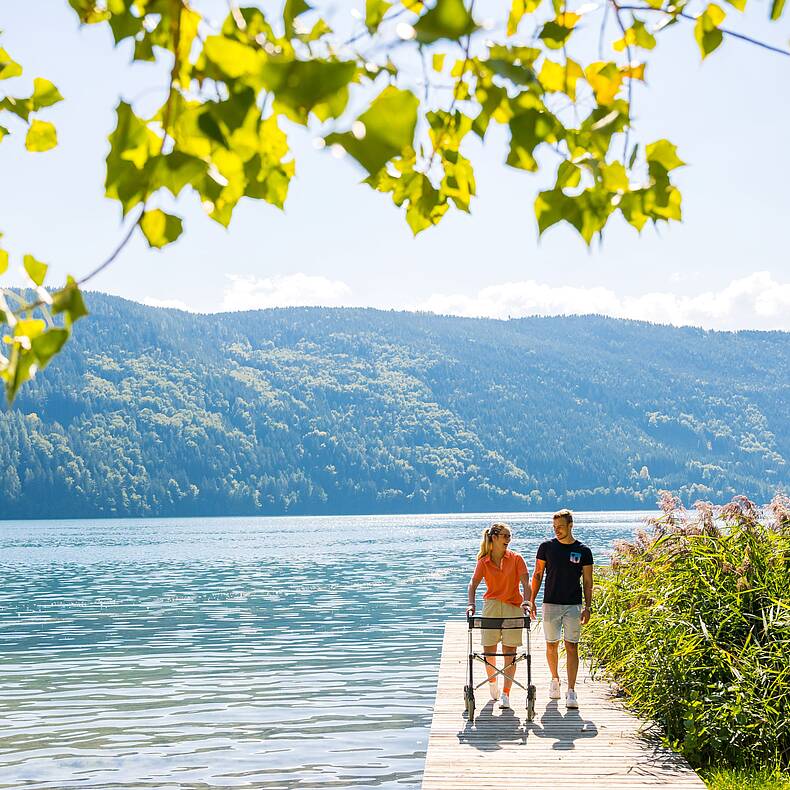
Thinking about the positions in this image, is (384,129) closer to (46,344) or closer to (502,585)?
(46,344)

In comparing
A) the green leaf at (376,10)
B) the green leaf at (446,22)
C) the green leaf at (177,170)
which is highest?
the green leaf at (376,10)

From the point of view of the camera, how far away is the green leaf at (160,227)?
144 centimetres

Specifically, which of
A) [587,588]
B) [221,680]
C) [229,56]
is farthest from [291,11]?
[221,680]

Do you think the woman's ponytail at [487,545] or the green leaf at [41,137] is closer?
the green leaf at [41,137]

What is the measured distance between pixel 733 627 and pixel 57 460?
167170 millimetres

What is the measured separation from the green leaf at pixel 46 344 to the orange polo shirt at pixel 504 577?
8331 millimetres

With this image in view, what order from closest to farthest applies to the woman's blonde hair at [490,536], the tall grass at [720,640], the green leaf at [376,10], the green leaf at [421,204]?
the green leaf at [376,10] → the green leaf at [421,204] → the tall grass at [720,640] → the woman's blonde hair at [490,536]

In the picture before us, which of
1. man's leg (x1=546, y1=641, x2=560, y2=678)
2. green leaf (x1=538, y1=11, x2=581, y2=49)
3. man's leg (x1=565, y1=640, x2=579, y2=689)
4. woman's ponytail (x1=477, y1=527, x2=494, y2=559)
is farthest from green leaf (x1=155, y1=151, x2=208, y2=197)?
man's leg (x1=546, y1=641, x2=560, y2=678)

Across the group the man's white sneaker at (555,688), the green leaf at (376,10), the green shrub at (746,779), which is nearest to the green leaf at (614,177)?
the green leaf at (376,10)

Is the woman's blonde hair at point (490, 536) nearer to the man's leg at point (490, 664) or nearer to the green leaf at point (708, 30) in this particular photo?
the man's leg at point (490, 664)

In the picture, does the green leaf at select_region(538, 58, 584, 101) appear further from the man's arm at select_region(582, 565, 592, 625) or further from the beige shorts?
the beige shorts

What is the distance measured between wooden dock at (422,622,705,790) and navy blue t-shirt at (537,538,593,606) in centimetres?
102

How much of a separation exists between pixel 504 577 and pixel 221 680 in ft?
35.6

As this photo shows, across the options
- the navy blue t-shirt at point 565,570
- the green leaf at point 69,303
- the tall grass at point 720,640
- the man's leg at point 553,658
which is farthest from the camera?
the man's leg at point 553,658
